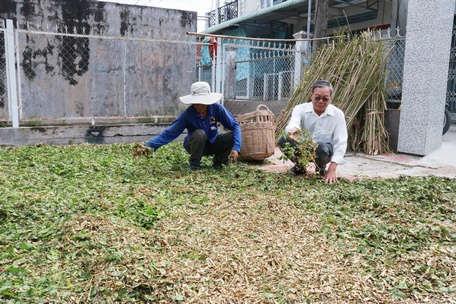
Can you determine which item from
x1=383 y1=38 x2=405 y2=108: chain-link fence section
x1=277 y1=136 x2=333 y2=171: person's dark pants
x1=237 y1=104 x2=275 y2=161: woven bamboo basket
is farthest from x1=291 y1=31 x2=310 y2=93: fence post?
x1=277 y1=136 x2=333 y2=171: person's dark pants

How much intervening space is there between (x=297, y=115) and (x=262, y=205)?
137 centimetres

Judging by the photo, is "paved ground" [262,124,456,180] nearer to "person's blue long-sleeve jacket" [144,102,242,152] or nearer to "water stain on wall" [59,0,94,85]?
"person's blue long-sleeve jacket" [144,102,242,152]

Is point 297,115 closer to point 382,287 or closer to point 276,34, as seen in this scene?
point 382,287

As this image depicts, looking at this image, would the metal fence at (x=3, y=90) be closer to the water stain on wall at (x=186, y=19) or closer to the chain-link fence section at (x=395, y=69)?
the water stain on wall at (x=186, y=19)

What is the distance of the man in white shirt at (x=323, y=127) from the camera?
402 cm

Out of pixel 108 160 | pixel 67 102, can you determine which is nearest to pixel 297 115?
pixel 108 160

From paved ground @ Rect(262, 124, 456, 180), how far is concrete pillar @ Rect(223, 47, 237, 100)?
8.68 feet

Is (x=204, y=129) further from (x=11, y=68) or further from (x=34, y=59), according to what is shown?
(x=34, y=59)

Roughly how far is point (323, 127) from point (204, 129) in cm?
121

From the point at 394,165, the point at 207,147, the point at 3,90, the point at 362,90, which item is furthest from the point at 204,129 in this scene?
the point at 3,90

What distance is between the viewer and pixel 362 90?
601 cm

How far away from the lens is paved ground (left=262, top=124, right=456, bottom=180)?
473cm

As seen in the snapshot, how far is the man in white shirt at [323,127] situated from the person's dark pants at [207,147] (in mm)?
570

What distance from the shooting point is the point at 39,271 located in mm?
2076
